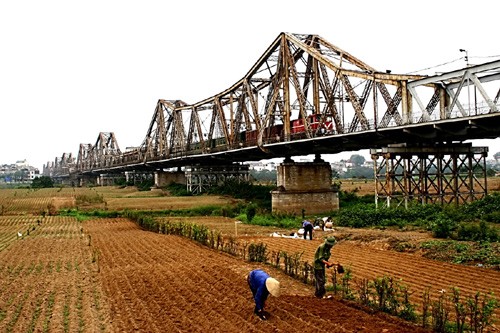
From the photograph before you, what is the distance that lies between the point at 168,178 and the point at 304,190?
5197 cm

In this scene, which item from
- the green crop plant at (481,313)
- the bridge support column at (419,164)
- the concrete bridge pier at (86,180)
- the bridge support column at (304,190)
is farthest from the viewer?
the concrete bridge pier at (86,180)

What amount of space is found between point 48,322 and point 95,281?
16.7 feet

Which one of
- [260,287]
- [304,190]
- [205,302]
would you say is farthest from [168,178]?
[260,287]

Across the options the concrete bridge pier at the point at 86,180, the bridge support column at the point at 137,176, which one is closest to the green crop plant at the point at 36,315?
the bridge support column at the point at 137,176

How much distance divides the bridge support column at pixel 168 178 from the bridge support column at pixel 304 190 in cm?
4996

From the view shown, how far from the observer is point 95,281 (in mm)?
16719

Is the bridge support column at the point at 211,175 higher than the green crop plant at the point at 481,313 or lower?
higher

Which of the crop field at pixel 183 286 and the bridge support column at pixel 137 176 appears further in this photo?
the bridge support column at pixel 137 176

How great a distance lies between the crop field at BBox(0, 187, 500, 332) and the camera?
1113 cm

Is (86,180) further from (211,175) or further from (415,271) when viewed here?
(415,271)

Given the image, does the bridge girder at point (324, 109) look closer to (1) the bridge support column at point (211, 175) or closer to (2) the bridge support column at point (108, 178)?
(1) the bridge support column at point (211, 175)

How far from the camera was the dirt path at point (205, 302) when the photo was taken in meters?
10.7

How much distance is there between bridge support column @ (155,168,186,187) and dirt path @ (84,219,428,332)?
71.7 meters

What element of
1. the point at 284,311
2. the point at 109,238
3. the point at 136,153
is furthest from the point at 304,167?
the point at 136,153
